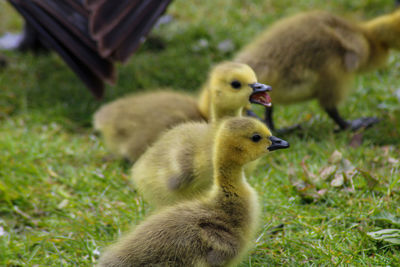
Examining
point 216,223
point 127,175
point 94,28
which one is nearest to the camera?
point 216,223

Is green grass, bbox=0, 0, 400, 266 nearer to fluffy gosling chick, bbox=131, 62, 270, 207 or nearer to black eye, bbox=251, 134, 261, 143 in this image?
fluffy gosling chick, bbox=131, 62, 270, 207

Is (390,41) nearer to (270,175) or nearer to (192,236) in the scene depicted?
(270,175)

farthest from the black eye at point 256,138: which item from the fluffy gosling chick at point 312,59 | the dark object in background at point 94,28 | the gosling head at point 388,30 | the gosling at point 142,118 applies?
the gosling head at point 388,30

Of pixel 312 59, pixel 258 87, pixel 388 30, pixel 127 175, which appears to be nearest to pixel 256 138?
pixel 258 87

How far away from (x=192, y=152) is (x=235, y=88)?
421 mm

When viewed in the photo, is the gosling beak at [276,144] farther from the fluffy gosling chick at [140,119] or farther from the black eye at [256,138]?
the fluffy gosling chick at [140,119]

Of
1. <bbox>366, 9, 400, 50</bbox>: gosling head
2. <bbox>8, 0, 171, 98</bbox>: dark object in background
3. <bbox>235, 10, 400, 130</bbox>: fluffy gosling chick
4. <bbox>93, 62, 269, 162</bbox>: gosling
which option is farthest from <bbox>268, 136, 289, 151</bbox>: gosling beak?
<bbox>366, 9, 400, 50</bbox>: gosling head

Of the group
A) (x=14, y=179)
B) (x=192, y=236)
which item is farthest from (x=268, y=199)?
(x=14, y=179)

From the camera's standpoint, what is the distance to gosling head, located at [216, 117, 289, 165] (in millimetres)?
1917

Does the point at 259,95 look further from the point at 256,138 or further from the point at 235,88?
the point at 256,138

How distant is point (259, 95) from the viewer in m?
2.38

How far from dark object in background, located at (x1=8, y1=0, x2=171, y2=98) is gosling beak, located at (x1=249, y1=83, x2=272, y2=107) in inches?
51.7

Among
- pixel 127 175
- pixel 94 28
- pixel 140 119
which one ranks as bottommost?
→ pixel 127 175

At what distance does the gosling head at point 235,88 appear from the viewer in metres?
2.37
